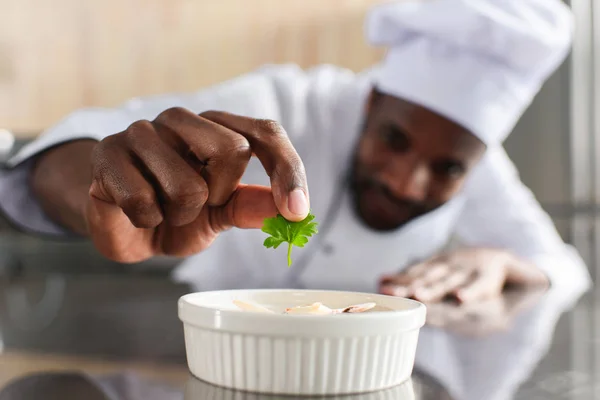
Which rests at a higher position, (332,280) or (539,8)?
(539,8)

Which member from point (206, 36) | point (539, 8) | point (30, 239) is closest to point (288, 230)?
point (539, 8)

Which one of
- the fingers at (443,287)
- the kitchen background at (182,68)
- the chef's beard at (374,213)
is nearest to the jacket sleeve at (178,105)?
the chef's beard at (374,213)

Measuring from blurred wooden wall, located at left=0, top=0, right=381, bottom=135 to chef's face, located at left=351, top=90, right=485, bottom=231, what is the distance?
0.62 m

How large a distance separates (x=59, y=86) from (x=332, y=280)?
2.61 ft

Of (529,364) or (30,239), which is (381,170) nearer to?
(529,364)

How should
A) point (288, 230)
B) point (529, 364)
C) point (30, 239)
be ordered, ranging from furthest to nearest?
point (30, 239), point (529, 364), point (288, 230)

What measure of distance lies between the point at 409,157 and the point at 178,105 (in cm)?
59

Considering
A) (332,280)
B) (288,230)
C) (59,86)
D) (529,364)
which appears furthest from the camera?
(59,86)

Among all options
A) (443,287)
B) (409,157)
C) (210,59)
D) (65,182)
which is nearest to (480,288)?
(443,287)

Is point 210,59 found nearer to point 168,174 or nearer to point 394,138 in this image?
point 394,138

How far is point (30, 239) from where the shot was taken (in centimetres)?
136

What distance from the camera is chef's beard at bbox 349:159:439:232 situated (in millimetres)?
1019

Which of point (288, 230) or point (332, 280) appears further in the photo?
point (332, 280)

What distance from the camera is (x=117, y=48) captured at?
4.92ft
